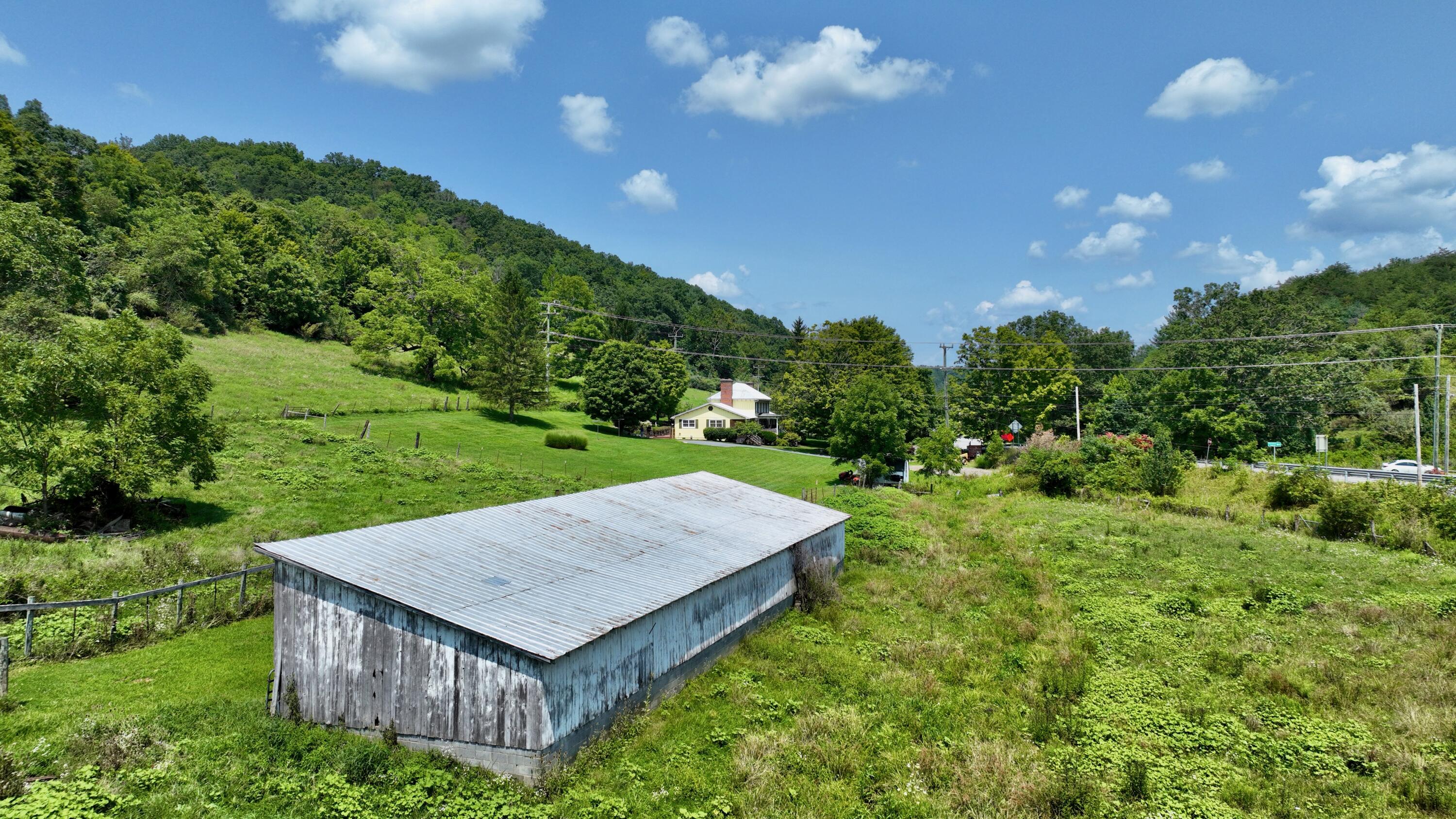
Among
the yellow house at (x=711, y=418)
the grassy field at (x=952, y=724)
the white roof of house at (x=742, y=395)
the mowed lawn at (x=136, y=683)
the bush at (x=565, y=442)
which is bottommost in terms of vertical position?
the grassy field at (x=952, y=724)

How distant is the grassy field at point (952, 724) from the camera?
9.37 meters

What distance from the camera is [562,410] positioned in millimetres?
67312

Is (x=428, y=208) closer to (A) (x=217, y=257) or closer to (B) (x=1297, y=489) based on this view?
(A) (x=217, y=257)

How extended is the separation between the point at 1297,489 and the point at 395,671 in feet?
126

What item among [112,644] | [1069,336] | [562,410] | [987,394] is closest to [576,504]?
[112,644]

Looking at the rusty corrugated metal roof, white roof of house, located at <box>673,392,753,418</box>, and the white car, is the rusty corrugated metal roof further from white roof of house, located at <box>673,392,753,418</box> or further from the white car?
white roof of house, located at <box>673,392,753,418</box>

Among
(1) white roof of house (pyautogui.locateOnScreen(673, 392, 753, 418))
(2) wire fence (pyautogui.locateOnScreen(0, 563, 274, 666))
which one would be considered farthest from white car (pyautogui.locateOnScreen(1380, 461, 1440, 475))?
(2) wire fence (pyautogui.locateOnScreen(0, 563, 274, 666))

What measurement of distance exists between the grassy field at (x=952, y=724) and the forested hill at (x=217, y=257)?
4500 centimetres

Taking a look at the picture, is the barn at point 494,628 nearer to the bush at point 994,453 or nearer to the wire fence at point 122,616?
the wire fence at point 122,616

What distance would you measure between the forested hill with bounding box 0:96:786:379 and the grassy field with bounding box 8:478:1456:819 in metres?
45.0

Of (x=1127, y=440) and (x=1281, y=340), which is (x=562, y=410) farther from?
(x=1281, y=340)

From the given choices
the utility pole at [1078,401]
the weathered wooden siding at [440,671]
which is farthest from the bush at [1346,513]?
the weathered wooden siding at [440,671]

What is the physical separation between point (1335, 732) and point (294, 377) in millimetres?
60474

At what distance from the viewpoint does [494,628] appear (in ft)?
34.4
